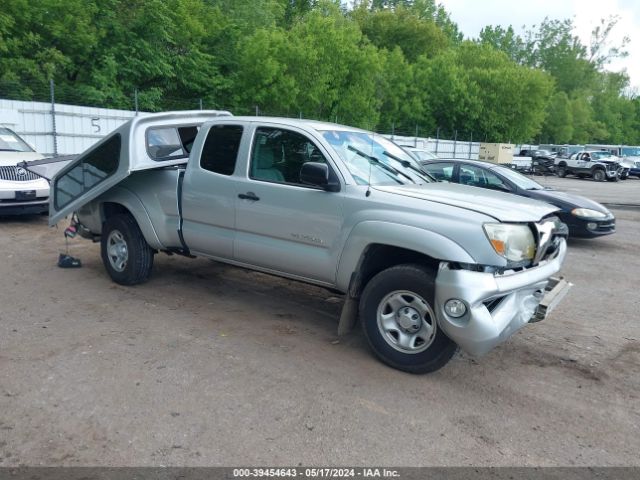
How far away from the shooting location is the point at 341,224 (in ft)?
15.1

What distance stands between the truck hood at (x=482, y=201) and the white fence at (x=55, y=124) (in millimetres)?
13536

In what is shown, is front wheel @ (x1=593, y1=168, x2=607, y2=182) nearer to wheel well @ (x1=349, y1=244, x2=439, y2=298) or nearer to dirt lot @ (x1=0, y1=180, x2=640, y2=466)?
dirt lot @ (x1=0, y1=180, x2=640, y2=466)

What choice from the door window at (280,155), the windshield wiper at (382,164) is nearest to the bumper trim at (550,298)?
the windshield wiper at (382,164)

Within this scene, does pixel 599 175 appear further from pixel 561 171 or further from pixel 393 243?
pixel 393 243

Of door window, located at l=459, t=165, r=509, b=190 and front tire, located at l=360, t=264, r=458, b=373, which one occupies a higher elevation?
door window, located at l=459, t=165, r=509, b=190

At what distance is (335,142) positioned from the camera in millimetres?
4992

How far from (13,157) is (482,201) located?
9.04 metres

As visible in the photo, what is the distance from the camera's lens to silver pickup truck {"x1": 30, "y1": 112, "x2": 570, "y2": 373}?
4.01 m

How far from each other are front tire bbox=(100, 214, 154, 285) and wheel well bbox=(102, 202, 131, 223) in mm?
163

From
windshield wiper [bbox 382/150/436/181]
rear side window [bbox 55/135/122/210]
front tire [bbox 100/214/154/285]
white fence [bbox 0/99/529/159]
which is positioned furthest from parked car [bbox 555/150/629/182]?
rear side window [bbox 55/135/122/210]

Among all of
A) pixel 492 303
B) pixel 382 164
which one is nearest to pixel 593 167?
pixel 382 164

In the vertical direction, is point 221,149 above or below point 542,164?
above

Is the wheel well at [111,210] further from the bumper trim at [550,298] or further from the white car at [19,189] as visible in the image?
the bumper trim at [550,298]

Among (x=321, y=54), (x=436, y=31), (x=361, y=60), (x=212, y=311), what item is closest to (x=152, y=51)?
(x=321, y=54)
